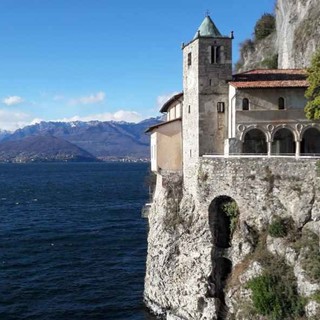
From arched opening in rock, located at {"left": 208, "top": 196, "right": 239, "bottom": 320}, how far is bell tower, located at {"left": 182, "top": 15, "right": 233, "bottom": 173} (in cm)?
441

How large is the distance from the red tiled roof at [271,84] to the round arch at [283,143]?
4.20 m

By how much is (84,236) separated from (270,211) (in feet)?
126

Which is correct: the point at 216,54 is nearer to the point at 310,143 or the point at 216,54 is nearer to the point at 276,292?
the point at 310,143

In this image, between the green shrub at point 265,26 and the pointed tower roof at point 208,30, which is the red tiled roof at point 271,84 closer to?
the pointed tower roof at point 208,30

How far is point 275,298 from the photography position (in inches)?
1227

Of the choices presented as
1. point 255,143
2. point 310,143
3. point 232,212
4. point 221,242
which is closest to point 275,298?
point 221,242

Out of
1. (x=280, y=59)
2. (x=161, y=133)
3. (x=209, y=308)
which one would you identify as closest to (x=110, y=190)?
(x=280, y=59)

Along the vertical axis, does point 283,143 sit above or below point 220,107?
below

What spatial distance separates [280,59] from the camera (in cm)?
6719

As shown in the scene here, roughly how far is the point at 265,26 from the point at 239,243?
56813mm

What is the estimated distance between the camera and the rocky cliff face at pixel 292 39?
53.7 metres

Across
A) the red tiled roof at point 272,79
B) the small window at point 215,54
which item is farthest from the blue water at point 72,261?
the small window at point 215,54

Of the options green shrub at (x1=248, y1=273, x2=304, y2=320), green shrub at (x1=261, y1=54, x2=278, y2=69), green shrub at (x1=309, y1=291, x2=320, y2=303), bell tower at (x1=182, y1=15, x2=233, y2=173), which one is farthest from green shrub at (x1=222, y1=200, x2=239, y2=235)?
green shrub at (x1=261, y1=54, x2=278, y2=69)

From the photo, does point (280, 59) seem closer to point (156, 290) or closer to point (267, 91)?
point (267, 91)
